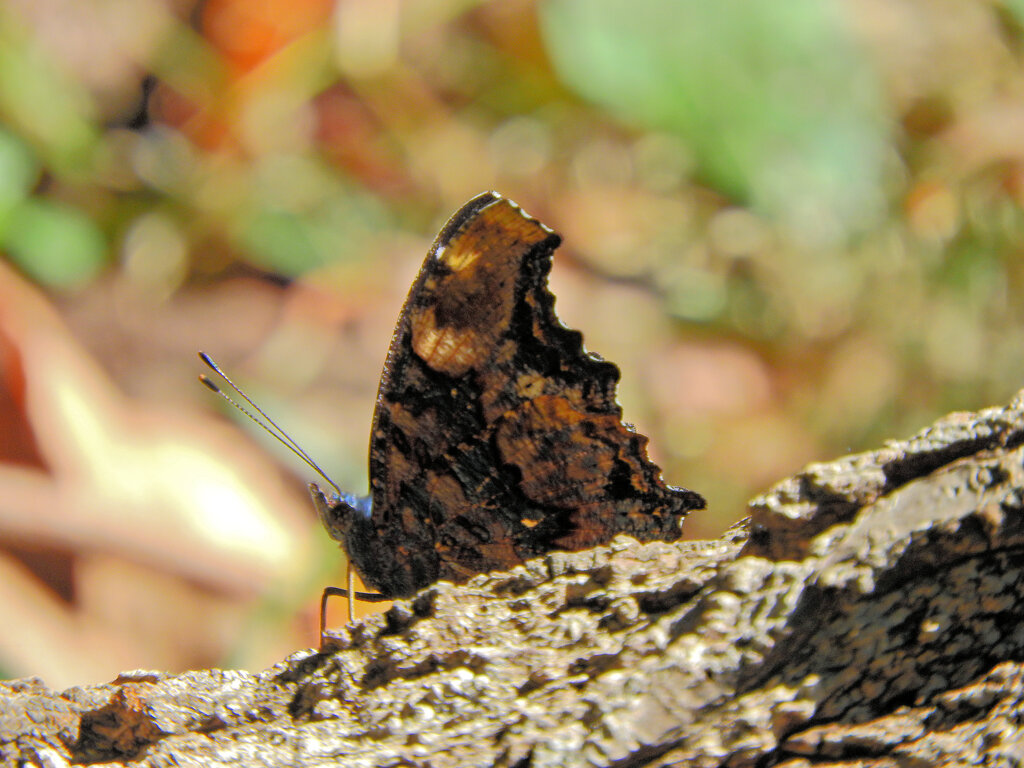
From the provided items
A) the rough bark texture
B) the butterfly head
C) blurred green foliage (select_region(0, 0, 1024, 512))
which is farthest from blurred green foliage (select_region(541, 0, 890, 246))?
the rough bark texture

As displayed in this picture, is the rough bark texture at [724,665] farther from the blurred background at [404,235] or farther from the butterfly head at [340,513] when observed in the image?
the blurred background at [404,235]

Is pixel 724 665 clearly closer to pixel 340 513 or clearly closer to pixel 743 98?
pixel 340 513

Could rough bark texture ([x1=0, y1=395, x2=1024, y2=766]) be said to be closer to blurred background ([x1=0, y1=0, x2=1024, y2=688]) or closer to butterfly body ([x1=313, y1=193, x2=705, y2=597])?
butterfly body ([x1=313, y1=193, x2=705, y2=597])

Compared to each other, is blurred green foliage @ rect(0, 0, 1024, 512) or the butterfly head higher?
blurred green foliage @ rect(0, 0, 1024, 512)

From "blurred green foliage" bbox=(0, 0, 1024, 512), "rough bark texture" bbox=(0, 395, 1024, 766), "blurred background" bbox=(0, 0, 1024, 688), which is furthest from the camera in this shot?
"blurred green foliage" bbox=(0, 0, 1024, 512)

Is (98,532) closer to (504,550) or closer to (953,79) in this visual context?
(504,550)

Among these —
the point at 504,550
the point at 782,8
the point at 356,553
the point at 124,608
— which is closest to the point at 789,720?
the point at 504,550

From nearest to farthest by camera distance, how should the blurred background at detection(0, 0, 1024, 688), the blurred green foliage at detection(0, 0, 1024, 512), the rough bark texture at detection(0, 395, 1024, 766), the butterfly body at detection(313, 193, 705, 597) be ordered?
the rough bark texture at detection(0, 395, 1024, 766) < the butterfly body at detection(313, 193, 705, 597) < the blurred background at detection(0, 0, 1024, 688) < the blurred green foliage at detection(0, 0, 1024, 512)
